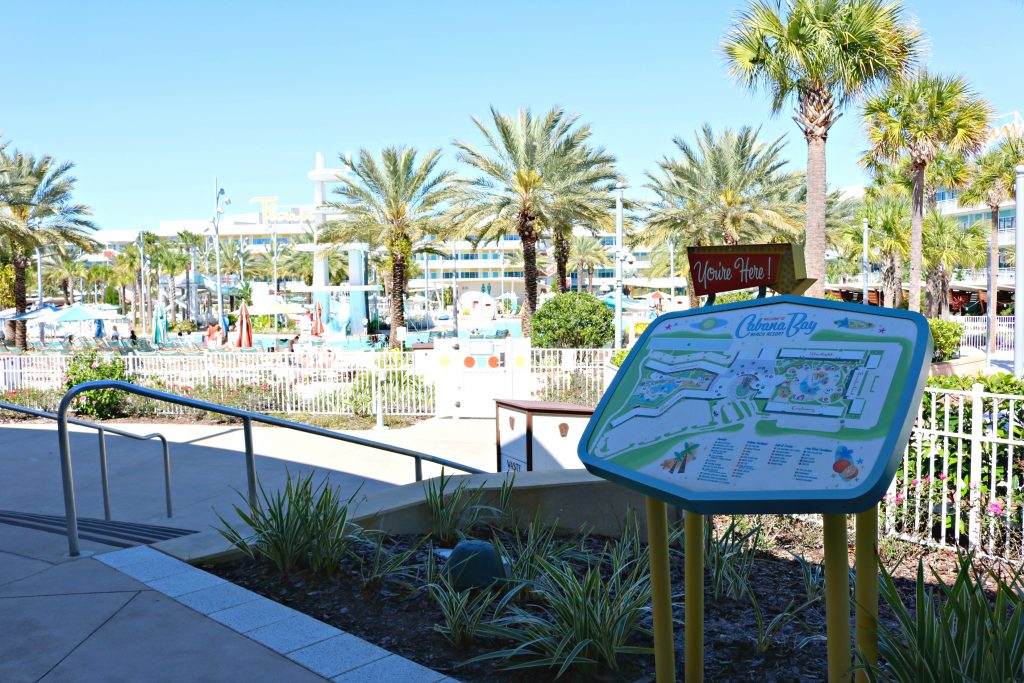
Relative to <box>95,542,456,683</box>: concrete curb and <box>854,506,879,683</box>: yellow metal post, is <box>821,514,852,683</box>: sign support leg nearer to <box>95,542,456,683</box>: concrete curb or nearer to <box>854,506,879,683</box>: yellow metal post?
<box>854,506,879,683</box>: yellow metal post

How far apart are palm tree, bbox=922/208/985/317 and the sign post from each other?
37843mm

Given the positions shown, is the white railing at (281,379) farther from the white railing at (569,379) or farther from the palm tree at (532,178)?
the palm tree at (532,178)

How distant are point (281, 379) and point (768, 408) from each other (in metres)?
15.3

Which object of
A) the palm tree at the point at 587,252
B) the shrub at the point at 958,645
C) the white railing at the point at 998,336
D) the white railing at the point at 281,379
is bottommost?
the white railing at the point at 998,336

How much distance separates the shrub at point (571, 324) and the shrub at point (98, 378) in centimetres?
1059

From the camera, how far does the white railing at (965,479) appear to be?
248 inches

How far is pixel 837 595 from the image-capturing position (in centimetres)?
269

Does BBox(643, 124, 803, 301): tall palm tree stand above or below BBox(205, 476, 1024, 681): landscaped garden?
above

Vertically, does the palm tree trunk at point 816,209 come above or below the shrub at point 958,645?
above

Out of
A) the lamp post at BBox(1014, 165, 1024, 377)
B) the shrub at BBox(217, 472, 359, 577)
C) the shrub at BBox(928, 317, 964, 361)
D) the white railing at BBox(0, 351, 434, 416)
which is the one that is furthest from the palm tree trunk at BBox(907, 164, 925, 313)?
the shrub at BBox(217, 472, 359, 577)

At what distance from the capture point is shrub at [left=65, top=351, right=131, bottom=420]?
613 inches

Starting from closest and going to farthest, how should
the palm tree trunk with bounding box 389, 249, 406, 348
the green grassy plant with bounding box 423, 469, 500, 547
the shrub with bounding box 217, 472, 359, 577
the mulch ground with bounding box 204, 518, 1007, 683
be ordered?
the mulch ground with bounding box 204, 518, 1007, 683 → the shrub with bounding box 217, 472, 359, 577 → the green grassy plant with bounding box 423, 469, 500, 547 → the palm tree trunk with bounding box 389, 249, 406, 348

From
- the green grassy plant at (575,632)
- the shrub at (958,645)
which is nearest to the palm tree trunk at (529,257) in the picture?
the green grassy plant at (575,632)

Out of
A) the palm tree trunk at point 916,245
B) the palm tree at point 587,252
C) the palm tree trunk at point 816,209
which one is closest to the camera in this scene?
the palm tree trunk at point 816,209
